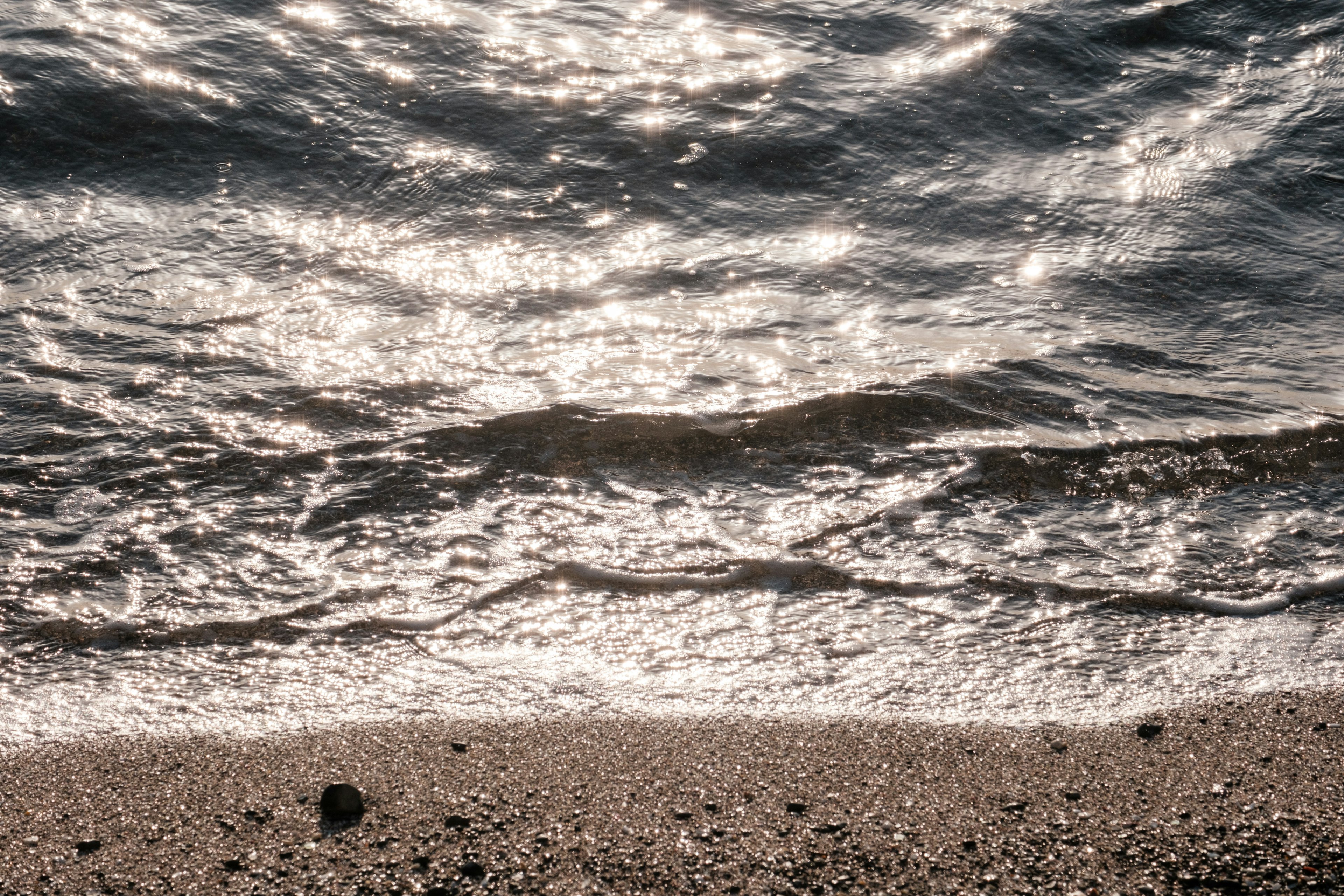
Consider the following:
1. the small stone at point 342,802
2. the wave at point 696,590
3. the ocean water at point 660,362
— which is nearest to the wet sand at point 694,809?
the small stone at point 342,802

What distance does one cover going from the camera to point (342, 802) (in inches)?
78.8

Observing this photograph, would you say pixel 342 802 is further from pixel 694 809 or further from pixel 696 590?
pixel 696 590

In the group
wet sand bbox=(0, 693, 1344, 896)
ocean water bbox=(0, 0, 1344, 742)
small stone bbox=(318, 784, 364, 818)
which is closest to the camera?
wet sand bbox=(0, 693, 1344, 896)

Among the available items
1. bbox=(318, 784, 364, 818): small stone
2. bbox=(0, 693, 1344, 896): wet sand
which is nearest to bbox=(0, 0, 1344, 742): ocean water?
bbox=(0, 693, 1344, 896): wet sand

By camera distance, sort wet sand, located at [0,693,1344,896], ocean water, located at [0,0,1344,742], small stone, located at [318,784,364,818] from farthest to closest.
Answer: ocean water, located at [0,0,1344,742] < small stone, located at [318,784,364,818] < wet sand, located at [0,693,1344,896]

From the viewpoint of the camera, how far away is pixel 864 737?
2.33 m

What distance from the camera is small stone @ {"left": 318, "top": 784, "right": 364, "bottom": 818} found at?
1999mm

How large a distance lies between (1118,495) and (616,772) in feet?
6.80

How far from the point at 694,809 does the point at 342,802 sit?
2.21 feet

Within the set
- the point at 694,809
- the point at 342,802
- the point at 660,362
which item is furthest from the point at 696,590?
the point at 660,362

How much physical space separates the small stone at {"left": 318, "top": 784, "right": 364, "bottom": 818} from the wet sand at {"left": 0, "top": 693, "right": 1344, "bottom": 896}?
19 mm

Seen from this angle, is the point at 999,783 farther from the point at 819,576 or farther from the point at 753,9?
the point at 753,9

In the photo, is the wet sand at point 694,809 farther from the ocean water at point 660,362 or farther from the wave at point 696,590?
the wave at point 696,590

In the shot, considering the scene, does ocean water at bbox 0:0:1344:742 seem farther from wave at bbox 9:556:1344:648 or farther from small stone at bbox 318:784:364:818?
small stone at bbox 318:784:364:818
